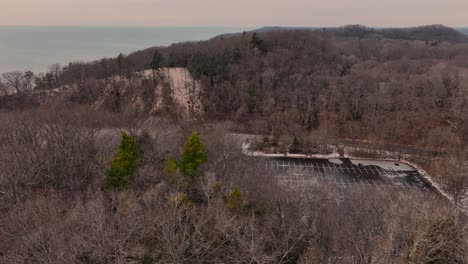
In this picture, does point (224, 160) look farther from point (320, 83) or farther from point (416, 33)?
point (416, 33)

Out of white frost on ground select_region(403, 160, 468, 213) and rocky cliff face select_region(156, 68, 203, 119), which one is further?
rocky cliff face select_region(156, 68, 203, 119)

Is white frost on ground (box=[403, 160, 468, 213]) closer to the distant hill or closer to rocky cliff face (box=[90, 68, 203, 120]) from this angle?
rocky cliff face (box=[90, 68, 203, 120])

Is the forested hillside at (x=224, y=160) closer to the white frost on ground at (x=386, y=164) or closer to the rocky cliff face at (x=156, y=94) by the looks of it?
the rocky cliff face at (x=156, y=94)

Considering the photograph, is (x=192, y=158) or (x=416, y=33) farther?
(x=416, y=33)

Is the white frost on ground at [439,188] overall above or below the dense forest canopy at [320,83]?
below

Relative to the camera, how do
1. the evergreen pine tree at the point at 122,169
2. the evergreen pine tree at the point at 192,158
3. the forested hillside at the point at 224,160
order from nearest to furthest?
the forested hillside at the point at 224,160
the evergreen pine tree at the point at 122,169
the evergreen pine tree at the point at 192,158

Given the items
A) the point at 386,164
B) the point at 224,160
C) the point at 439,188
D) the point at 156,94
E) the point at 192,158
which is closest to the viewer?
the point at 192,158

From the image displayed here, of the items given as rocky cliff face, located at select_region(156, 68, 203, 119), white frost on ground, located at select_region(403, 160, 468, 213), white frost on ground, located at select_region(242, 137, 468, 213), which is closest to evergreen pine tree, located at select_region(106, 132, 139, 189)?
white frost on ground, located at select_region(242, 137, 468, 213)

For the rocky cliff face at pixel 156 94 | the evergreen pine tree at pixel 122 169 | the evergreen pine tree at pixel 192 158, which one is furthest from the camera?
the rocky cliff face at pixel 156 94

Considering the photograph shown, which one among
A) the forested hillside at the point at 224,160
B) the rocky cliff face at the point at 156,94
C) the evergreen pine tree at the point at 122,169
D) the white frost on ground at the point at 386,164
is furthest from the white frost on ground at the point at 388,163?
the rocky cliff face at the point at 156,94

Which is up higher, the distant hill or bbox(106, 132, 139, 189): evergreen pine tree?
the distant hill

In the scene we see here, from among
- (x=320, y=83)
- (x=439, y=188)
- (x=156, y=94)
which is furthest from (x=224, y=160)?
(x=156, y=94)
